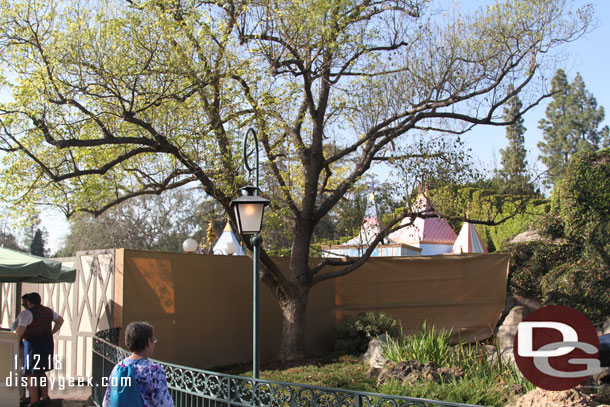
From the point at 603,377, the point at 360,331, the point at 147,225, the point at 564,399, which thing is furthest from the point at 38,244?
the point at 564,399

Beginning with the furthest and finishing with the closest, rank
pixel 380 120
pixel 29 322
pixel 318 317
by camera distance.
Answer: pixel 318 317 < pixel 380 120 < pixel 29 322

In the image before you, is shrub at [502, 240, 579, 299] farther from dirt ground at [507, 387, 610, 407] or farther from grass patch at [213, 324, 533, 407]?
dirt ground at [507, 387, 610, 407]

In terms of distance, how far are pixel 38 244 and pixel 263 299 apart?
49562mm

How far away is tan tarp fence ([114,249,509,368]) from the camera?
1021 centimetres

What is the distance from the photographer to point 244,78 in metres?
11.1

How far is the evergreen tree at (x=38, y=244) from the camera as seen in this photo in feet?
179

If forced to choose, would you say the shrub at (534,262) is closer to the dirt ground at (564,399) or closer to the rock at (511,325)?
the rock at (511,325)

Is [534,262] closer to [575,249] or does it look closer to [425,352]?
[575,249]

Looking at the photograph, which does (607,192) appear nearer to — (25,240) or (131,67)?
(131,67)

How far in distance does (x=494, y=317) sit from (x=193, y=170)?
814 centimetres

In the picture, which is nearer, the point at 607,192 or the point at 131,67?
the point at 131,67

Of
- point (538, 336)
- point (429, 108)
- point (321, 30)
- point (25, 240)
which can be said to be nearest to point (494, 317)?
point (429, 108)

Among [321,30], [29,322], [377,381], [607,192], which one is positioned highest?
[321,30]

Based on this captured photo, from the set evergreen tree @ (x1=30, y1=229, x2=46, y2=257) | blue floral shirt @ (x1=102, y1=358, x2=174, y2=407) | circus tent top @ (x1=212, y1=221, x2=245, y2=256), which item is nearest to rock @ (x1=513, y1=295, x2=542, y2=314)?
circus tent top @ (x1=212, y1=221, x2=245, y2=256)
